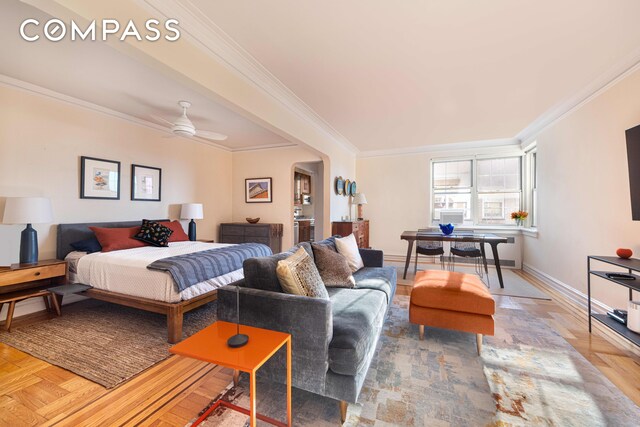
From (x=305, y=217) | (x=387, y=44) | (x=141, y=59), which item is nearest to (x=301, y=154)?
(x=305, y=217)

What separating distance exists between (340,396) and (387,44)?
2.62 m

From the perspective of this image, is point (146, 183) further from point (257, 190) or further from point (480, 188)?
point (480, 188)

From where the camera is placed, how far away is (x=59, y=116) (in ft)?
10.6

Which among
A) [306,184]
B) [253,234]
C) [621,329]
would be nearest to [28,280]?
[253,234]

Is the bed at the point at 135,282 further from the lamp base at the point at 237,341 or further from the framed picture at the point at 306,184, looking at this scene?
the framed picture at the point at 306,184

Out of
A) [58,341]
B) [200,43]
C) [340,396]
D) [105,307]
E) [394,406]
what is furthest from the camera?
[105,307]

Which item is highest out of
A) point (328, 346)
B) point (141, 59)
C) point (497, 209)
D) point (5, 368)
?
point (141, 59)

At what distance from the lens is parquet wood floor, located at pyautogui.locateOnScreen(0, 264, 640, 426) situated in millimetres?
1499

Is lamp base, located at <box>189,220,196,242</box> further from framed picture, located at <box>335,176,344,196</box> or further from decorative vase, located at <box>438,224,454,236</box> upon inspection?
decorative vase, located at <box>438,224,454,236</box>

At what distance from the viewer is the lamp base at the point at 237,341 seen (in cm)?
126

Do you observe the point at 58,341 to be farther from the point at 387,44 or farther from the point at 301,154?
the point at 301,154

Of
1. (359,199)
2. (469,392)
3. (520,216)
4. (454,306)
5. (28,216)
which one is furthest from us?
A: (359,199)

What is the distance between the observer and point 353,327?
5.09 ft

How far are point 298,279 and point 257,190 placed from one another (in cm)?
432
